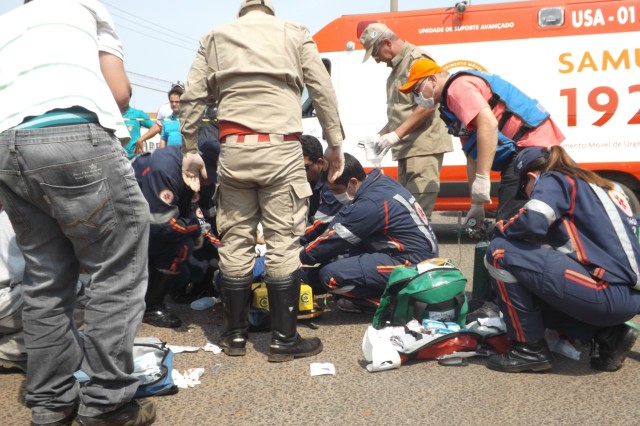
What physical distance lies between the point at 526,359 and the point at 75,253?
82.5 inches

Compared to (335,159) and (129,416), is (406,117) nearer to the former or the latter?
(335,159)

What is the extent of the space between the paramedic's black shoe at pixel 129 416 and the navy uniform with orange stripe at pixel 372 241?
1.69m

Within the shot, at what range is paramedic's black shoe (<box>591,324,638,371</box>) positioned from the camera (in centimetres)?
293

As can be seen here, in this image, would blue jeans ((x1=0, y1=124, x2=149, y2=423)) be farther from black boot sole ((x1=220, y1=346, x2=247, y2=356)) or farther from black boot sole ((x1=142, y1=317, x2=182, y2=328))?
black boot sole ((x1=142, y1=317, x2=182, y2=328))

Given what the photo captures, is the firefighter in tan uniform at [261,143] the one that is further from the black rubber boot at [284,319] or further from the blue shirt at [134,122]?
the blue shirt at [134,122]

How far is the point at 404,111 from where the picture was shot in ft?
16.0

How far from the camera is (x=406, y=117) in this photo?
4863 millimetres

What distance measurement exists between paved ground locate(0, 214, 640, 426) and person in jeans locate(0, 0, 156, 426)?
0.33 metres

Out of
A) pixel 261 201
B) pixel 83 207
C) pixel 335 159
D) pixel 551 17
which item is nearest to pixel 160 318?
pixel 261 201

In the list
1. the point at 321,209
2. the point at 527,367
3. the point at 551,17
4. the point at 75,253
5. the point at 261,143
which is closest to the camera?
the point at 75,253

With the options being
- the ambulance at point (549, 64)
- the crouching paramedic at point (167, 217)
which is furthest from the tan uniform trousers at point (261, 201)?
the ambulance at point (549, 64)

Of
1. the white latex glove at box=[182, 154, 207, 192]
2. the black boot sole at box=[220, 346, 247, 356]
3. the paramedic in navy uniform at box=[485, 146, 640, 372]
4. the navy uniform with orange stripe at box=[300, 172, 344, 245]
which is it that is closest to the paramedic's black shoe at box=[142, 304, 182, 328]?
the black boot sole at box=[220, 346, 247, 356]

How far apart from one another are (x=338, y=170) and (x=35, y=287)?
183cm

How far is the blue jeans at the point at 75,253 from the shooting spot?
6.94ft
